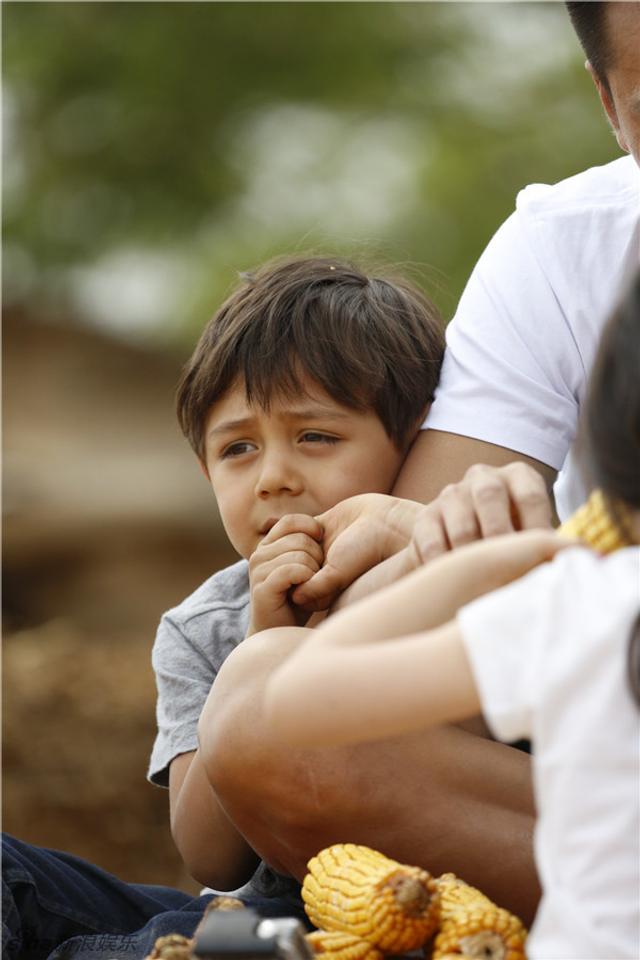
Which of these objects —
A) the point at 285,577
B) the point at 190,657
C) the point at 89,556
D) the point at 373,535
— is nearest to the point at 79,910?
the point at 190,657

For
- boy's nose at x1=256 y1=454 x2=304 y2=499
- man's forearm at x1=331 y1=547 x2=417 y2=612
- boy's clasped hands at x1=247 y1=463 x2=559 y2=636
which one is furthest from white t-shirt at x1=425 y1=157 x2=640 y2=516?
man's forearm at x1=331 y1=547 x2=417 y2=612

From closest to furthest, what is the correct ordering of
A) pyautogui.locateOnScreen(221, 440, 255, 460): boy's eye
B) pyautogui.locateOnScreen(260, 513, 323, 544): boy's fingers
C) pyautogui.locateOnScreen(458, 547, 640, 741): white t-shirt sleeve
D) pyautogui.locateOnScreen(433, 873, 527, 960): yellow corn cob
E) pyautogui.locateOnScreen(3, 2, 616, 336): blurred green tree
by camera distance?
pyautogui.locateOnScreen(458, 547, 640, 741): white t-shirt sleeve → pyautogui.locateOnScreen(433, 873, 527, 960): yellow corn cob → pyautogui.locateOnScreen(260, 513, 323, 544): boy's fingers → pyautogui.locateOnScreen(221, 440, 255, 460): boy's eye → pyautogui.locateOnScreen(3, 2, 616, 336): blurred green tree

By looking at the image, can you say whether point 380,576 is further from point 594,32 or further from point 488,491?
point 594,32

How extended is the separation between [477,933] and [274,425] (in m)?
0.87

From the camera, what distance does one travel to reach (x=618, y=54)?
1.88 m

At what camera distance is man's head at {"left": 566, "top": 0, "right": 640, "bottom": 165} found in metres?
1.84

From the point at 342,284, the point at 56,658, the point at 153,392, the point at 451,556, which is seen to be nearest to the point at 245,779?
the point at 451,556

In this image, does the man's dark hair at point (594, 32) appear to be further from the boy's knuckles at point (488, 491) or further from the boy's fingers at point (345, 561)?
the boy's knuckles at point (488, 491)

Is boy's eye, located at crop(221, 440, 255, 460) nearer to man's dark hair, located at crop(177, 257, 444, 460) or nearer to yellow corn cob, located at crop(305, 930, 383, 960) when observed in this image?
man's dark hair, located at crop(177, 257, 444, 460)

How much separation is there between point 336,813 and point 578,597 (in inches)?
21.3

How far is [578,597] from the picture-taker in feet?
3.14

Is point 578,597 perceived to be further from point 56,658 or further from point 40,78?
point 40,78

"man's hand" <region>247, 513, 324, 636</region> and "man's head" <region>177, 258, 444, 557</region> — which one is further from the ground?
"man's head" <region>177, 258, 444, 557</region>

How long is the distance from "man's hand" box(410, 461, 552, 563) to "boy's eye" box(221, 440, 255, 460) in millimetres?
654
